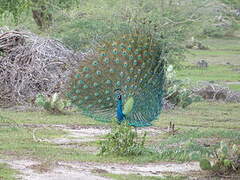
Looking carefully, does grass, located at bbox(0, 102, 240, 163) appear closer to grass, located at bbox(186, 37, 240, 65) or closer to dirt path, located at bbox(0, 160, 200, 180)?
dirt path, located at bbox(0, 160, 200, 180)

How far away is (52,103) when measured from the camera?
17.0 metres

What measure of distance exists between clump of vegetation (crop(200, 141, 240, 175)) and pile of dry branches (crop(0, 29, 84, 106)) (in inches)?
364

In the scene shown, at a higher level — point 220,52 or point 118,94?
point 220,52

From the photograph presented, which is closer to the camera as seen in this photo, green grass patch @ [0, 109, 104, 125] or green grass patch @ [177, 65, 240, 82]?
green grass patch @ [0, 109, 104, 125]

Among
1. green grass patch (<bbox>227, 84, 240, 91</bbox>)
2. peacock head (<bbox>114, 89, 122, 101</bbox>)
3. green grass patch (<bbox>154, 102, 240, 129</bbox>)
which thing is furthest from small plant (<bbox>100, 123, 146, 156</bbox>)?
green grass patch (<bbox>227, 84, 240, 91</bbox>)

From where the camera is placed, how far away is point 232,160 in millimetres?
9609

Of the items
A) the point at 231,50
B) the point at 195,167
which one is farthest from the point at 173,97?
the point at 231,50

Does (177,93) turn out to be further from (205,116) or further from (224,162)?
(224,162)

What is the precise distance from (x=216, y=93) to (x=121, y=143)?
11.2m

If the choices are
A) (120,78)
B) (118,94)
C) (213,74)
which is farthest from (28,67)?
(213,74)

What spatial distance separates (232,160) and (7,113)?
8.72 m

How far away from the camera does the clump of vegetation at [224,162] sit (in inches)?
376

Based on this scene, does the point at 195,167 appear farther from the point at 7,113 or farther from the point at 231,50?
the point at 231,50

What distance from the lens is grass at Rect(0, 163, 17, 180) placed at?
9.02 m
